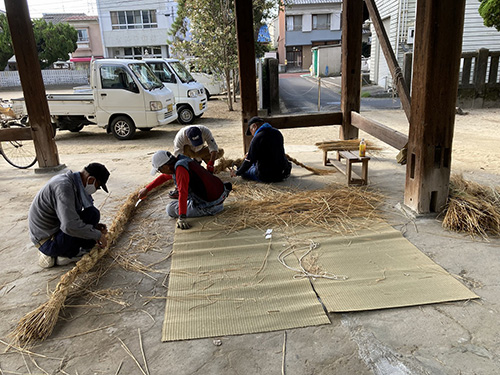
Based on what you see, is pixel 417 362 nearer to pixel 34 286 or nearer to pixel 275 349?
pixel 275 349

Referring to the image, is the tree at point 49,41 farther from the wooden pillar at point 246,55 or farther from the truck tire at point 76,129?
the wooden pillar at point 246,55

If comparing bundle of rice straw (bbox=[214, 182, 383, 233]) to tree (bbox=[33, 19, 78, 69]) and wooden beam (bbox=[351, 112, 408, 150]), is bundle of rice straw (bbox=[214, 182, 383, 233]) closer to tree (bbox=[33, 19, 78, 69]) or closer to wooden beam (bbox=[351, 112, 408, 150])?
wooden beam (bbox=[351, 112, 408, 150])

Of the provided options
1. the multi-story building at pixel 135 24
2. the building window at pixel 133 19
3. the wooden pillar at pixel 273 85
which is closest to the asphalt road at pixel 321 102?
the wooden pillar at pixel 273 85

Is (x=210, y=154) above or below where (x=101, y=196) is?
above

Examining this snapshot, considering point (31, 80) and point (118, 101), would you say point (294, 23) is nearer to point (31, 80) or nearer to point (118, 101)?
point (118, 101)

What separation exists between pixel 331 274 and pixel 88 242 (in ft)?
6.83

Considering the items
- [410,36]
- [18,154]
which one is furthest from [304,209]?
[410,36]

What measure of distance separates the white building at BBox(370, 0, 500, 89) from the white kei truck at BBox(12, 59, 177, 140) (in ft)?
28.1

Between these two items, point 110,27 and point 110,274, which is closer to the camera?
point 110,274

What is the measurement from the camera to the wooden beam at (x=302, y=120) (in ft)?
21.0

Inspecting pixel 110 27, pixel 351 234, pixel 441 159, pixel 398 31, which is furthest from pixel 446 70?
pixel 110 27

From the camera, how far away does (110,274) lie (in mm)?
3203

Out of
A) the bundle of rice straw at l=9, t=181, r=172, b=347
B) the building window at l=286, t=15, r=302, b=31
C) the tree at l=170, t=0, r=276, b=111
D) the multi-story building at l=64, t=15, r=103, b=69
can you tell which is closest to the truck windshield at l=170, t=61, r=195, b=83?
the tree at l=170, t=0, r=276, b=111

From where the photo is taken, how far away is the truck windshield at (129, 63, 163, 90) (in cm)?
984
